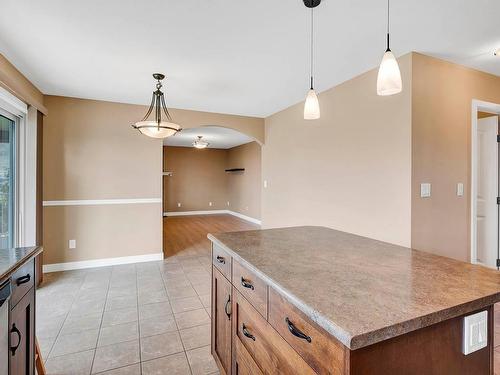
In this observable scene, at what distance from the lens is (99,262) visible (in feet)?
13.5

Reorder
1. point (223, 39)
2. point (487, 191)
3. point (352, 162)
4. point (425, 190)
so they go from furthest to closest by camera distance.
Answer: point (487, 191), point (352, 162), point (425, 190), point (223, 39)

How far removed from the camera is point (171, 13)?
1.99 meters

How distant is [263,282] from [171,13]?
1991mm

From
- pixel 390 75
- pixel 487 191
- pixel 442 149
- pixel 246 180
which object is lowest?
pixel 487 191

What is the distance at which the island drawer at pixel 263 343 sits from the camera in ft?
3.10

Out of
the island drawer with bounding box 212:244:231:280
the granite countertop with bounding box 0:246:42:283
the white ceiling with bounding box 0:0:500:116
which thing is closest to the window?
the white ceiling with bounding box 0:0:500:116

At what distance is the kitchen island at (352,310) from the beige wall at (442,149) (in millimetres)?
1488

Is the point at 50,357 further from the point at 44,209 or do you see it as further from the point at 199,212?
the point at 199,212

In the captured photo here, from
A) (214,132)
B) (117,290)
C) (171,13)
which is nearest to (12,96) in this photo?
(171,13)

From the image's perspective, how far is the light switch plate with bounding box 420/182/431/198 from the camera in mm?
2646

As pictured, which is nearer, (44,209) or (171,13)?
(171,13)

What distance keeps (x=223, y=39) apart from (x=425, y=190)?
2.39 meters

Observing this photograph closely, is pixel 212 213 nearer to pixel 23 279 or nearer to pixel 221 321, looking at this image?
pixel 221 321

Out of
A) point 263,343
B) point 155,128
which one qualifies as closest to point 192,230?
point 155,128
